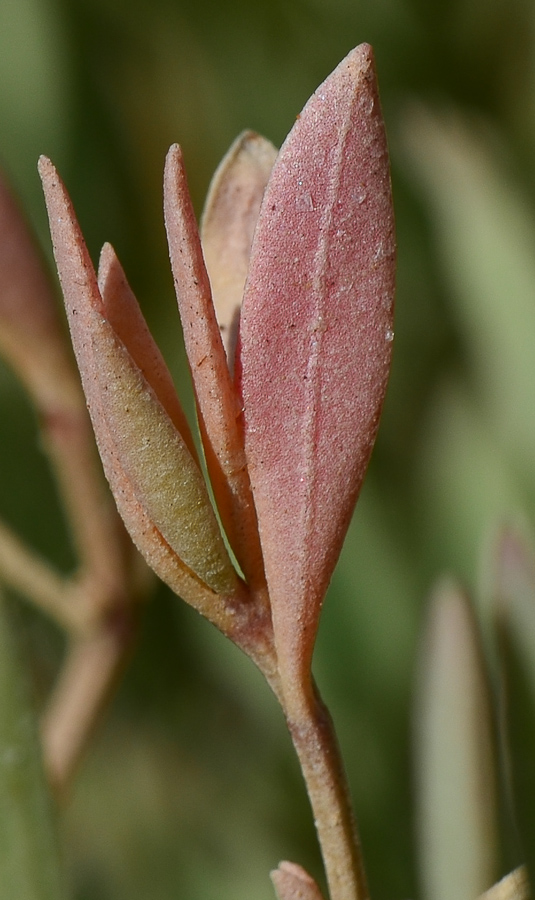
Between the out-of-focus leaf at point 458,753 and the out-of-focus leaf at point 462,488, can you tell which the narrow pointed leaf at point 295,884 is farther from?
the out-of-focus leaf at point 462,488

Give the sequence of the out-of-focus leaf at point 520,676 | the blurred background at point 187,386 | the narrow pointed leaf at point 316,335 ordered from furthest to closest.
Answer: the blurred background at point 187,386 → the out-of-focus leaf at point 520,676 → the narrow pointed leaf at point 316,335

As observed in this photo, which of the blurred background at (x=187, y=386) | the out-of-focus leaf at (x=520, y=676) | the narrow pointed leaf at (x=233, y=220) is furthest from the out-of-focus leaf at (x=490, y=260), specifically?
the narrow pointed leaf at (x=233, y=220)

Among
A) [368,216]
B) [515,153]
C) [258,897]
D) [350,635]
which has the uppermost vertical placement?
[515,153]

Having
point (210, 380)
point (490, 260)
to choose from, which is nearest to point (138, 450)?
point (210, 380)

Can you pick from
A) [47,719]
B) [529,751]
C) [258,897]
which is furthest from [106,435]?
[258,897]

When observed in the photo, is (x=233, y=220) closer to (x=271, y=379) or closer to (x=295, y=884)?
(x=271, y=379)

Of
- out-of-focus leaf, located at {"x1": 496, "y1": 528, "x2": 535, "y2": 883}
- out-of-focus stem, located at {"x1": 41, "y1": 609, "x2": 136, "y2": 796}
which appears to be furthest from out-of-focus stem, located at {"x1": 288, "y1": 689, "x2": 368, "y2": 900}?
out-of-focus stem, located at {"x1": 41, "y1": 609, "x2": 136, "y2": 796}

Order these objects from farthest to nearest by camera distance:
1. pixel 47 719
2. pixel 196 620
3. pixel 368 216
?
pixel 196 620, pixel 47 719, pixel 368 216

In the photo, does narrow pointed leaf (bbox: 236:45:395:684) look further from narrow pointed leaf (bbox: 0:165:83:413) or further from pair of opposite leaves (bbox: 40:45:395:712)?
narrow pointed leaf (bbox: 0:165:83:413)

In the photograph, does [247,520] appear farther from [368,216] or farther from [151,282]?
[151,282]
